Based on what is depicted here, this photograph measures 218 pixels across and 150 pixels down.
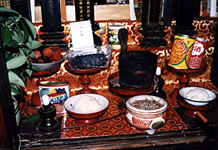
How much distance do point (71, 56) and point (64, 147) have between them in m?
→ 0.64

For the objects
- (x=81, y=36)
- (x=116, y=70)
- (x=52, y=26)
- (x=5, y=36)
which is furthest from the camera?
(x=116, y=70)

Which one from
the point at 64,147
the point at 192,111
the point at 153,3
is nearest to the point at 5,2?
the point at 153,3

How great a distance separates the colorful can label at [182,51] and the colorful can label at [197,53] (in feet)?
0.08

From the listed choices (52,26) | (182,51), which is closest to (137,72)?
(182,51)

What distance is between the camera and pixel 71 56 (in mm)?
1594

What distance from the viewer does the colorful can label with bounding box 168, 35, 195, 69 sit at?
4.83 ft

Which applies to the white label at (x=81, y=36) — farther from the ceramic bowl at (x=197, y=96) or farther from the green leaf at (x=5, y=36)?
the ceramic bowl at (x=197, y=96)

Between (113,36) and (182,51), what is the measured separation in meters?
0.56

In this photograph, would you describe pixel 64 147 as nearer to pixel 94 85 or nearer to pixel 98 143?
pixel 98 143

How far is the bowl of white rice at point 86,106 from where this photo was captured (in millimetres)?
1308

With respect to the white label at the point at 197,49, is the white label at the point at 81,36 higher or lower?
higher

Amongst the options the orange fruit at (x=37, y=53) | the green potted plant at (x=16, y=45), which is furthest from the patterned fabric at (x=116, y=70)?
the green potted plant at (x=16, y=45)

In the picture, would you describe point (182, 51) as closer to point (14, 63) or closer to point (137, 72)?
point (137, 72)

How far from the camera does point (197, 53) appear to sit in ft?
4.84
